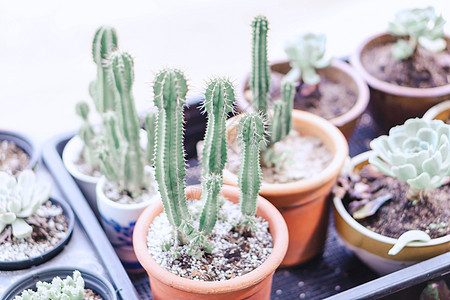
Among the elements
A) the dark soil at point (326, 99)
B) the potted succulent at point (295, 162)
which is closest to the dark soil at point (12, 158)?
the potted succulent at point (295, 162)

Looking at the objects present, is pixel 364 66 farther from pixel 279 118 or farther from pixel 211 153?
pixel 211 153

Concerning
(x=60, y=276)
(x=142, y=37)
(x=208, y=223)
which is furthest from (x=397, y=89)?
(x=142, y=37)

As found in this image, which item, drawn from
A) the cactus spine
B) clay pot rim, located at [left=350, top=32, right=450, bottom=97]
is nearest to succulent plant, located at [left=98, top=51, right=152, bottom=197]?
the cactus spine

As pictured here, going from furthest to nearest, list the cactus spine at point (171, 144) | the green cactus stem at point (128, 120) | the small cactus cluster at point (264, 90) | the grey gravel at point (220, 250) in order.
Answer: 1. the small cactus cluster at point (264, 90)
2. the green cactus stem at point (128, 120)
3. the grey gravel at point (220, 250)
4. the cactus spine at point (171, 144)

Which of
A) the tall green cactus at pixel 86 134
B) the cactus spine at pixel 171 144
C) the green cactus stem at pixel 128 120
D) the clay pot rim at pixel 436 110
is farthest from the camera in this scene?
the clay pot rim at pixel 436 110

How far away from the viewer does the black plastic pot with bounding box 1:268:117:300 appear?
4.86 ft

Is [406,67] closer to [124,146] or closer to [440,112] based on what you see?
[440,112]

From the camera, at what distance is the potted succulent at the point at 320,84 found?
85.0 inches

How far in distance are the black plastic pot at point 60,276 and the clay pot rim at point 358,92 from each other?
88 cm

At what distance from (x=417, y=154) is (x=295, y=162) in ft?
1.47

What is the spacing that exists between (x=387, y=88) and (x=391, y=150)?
56cm

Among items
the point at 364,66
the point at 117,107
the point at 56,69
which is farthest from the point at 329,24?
the point at 117,107

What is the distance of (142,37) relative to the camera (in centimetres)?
337

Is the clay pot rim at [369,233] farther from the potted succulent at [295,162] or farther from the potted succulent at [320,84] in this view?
the potted succulent at [320,84]
